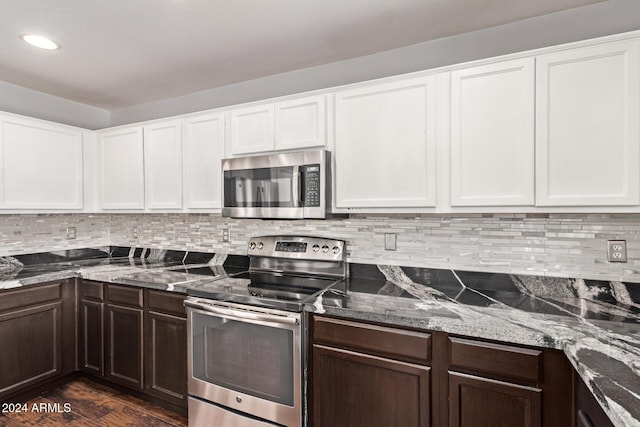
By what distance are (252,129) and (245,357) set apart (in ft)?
4.76

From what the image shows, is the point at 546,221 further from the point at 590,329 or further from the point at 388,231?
the point at 388,231

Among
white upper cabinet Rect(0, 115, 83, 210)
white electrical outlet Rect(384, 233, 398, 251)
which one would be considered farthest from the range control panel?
white upper cabinet Rect(0, 115, 83, 210)

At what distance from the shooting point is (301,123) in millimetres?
2242

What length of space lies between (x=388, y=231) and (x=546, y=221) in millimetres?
876

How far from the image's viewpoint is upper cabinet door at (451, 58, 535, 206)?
1.68 metres

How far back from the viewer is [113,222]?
3.62 m

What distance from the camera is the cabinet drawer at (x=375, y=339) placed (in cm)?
158

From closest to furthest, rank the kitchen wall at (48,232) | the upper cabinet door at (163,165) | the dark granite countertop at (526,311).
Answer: the dark granite countertop at (526,311), the upper cabinet door at (163,165), the kitchen wall at (48,232)

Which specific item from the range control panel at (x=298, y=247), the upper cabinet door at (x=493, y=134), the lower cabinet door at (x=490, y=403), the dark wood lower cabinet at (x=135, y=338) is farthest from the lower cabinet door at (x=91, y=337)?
the upper cabinet door at (x=493, y=134)

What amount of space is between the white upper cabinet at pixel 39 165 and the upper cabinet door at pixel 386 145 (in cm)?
238

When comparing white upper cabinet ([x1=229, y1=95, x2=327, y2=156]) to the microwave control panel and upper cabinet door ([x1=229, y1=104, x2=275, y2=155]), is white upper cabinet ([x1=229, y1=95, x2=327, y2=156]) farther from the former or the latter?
the microwave control panel

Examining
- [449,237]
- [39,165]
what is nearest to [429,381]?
[449,237]

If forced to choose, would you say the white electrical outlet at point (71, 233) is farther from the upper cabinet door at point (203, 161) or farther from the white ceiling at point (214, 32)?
the upper cabinet door at point (203, 161)

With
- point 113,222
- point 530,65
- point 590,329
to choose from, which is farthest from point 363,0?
point 113,222
